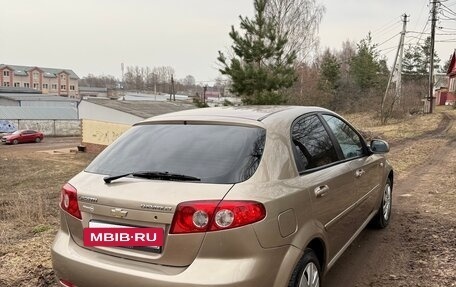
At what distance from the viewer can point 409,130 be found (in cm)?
2117

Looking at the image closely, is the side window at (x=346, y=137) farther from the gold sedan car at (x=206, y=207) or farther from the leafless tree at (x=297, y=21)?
the leafless tree at (x=297, y=21)

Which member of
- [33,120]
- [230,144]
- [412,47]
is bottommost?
[33,120]

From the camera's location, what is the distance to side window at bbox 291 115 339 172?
3.06 metres

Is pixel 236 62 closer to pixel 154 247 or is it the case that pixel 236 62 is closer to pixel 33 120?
pixel 154 247

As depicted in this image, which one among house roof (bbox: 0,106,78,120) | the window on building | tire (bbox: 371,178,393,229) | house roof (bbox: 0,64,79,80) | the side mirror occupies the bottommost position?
house roof (bbox: 0,106,78,120)

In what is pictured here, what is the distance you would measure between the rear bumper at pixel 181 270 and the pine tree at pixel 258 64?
1583cm

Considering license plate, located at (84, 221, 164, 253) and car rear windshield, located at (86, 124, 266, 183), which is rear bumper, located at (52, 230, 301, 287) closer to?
license plate, located at (84, 221, 164, 253)

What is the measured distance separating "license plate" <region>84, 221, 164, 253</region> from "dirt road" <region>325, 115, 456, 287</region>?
77.3 inches

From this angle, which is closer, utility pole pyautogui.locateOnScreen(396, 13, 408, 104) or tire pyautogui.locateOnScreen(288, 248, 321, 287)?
tire pyautogui.locateOnScreen(288, 248, 321, 287)

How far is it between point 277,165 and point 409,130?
67.3ft

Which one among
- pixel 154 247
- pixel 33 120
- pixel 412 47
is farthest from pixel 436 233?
pixel 412 47

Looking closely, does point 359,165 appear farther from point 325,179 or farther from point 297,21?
point 297,21

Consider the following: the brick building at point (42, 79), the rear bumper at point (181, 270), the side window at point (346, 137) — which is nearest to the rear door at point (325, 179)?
the side window at point (346, 137)

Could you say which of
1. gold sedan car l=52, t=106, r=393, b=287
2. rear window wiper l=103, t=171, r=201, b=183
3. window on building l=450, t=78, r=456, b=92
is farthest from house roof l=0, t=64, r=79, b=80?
rear window wiper l=103, t=171, r=201, b=183
